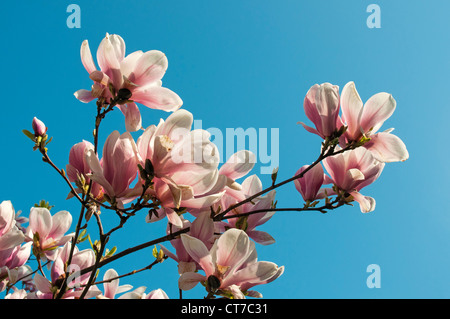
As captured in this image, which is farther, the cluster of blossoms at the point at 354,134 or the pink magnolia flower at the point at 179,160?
the cluster of blossoms at the point at 354,134

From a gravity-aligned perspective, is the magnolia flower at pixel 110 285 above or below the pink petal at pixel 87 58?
below

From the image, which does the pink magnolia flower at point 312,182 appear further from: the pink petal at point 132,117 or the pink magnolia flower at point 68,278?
the pink magnolia flower at point 68,278

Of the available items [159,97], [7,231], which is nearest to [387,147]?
[159,97]

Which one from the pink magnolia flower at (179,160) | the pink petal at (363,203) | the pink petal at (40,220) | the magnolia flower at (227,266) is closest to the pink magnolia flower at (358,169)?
the pink petal at (363,203)

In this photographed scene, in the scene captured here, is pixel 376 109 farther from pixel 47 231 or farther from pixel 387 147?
pixel 47 231

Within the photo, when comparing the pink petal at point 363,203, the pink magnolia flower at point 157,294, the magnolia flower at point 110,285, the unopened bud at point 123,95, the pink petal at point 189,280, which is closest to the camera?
the pink petal at point 189,280

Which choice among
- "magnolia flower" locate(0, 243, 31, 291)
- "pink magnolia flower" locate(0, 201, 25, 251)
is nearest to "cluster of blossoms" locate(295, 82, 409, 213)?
"pink magnolia flower" locate(0, 201, 25, 251)

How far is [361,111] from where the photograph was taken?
4.74ft

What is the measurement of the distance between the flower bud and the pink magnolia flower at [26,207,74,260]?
42 cm

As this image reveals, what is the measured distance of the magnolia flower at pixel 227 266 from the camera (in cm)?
121

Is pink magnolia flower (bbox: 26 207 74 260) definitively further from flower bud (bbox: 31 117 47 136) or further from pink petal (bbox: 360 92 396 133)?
pink petal (bbox: 360 92 396 133)

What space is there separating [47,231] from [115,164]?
800 mm

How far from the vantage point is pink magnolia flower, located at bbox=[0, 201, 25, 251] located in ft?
4.38
